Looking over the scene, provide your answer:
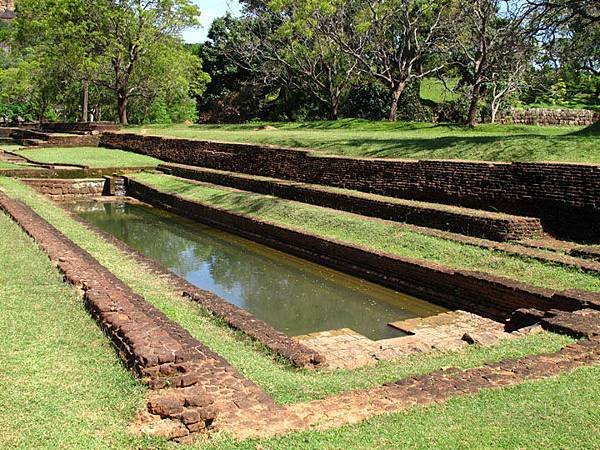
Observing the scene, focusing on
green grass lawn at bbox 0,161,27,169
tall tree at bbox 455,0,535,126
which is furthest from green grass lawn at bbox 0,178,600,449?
green grass lawn at bbox 0,161,27,169

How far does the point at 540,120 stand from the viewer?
28.3 meters

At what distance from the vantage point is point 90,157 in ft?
77.1

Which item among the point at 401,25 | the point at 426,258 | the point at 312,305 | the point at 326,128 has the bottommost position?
the point at 312,305

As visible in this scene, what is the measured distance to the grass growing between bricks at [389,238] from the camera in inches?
322

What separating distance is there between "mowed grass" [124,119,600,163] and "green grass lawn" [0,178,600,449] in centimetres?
705

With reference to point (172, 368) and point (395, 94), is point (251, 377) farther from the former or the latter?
point (395, 94)

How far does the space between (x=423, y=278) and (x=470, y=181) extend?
11.6ft

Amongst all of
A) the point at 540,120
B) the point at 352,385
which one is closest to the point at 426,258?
the point at 352,385

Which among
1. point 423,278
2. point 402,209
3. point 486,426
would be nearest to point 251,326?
point 486,426

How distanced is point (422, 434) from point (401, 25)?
82.1 ft

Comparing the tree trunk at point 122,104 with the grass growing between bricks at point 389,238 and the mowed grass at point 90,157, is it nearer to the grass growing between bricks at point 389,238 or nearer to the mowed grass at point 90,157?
the mowed grass at point 90,157

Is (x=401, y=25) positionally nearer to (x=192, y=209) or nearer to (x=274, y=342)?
(x=192, y=209)

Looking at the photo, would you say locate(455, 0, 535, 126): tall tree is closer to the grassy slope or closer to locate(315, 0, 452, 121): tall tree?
locate(315, 0, 452, 121): tall tree

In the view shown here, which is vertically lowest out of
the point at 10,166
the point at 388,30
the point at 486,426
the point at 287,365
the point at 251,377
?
the point at 287,365
